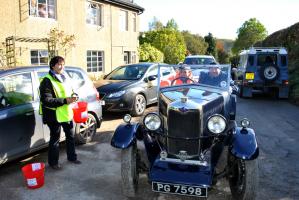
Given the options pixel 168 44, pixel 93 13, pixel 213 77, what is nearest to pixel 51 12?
pixel 93 13

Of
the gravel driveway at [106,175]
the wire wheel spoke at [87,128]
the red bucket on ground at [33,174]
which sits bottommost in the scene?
the gravel driveway at [106,175]

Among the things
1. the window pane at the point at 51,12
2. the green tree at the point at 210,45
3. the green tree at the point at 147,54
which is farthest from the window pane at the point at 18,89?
the green tree at the point at 210,45

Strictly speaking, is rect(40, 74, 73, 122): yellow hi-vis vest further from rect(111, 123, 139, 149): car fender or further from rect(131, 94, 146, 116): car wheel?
rect(131, 94, 146, 116): car wheel

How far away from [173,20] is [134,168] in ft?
248

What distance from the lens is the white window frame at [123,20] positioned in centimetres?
2277

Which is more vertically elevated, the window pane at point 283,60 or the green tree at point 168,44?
the green tree at point 168,44

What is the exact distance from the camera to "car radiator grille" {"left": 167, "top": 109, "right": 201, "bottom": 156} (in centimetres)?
402

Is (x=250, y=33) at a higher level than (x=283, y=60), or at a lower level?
higher

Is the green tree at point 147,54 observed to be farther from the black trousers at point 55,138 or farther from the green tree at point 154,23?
the green tree at point 154,23

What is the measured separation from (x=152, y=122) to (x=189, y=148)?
0.61 meters

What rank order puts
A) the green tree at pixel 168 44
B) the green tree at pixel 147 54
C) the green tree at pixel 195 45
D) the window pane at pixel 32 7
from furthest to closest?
the green tree at pixel 195 45 < the green tree at pixel 168 44 < the green tree at pixel 147 54 < the window pane at pixel 32 7

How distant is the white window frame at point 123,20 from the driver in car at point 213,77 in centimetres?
1825

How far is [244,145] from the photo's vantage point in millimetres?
3926

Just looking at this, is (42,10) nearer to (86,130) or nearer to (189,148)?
(86,130)
